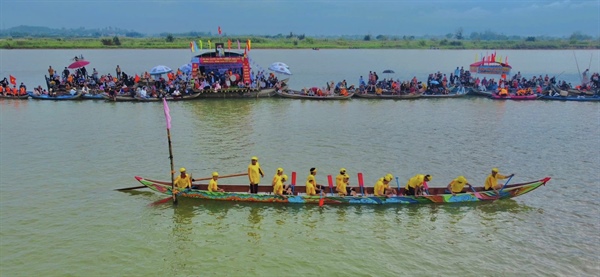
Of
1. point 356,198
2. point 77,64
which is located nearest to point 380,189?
point 356,198

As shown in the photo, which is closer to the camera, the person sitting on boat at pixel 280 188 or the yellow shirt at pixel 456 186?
the person sitting on boat at pixel 280 188

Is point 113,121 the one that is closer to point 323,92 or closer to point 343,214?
point 323,92

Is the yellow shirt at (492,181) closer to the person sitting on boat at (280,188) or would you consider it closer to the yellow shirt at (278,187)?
the person sitting on boat at (280,188)

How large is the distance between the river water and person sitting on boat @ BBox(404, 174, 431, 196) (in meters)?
0.57

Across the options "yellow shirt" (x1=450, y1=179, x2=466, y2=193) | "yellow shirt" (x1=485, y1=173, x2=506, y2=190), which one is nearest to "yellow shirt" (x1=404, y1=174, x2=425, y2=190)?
"yellow shirt" (x1=450, y1=179, x2=466, y2=193)

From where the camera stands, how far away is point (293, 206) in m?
15.7

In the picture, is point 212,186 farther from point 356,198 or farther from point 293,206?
point 356,198

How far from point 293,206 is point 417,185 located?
4509 millimetres

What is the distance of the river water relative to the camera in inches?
489

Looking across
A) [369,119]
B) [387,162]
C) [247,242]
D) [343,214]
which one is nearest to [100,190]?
[247,242]

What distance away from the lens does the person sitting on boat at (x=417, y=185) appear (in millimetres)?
15609

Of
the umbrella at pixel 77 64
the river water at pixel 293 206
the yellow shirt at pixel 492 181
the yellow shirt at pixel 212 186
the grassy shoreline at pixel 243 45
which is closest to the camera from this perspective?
the river water at pixel 293 206

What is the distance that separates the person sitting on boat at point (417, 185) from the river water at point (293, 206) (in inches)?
22.6

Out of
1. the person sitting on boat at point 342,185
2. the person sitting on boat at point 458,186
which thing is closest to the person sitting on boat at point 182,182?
the person sitting on boat at point 342,185
